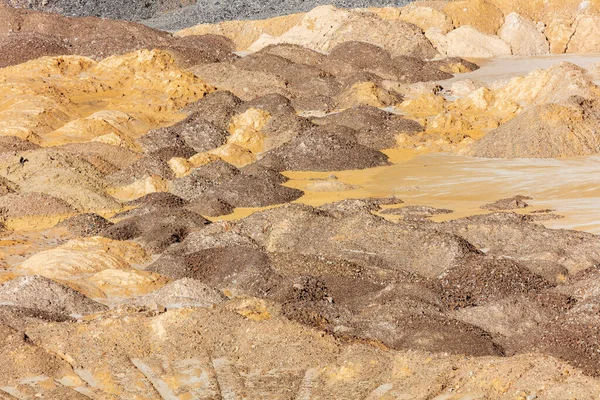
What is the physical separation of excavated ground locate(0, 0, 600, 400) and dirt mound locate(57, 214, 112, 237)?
0.06m

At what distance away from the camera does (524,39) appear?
129ft

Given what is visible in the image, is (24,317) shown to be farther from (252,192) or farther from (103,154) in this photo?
(103,154)

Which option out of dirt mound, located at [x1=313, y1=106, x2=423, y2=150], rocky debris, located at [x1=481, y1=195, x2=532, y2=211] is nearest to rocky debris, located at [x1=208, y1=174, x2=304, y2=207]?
rocky debris, located at [x1=481, y1=195, x2=532, y2=211]

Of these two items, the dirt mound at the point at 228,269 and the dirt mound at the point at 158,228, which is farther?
the dirt mound at the point at 158,228

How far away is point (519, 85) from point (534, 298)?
17795 mm

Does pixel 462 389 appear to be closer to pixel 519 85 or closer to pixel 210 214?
pixel 210 214

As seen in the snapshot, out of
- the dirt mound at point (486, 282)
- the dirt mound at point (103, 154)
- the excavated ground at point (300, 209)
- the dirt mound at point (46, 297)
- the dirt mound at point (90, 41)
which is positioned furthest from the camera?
the dirt mound at point (90, 41)

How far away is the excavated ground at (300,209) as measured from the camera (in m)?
11.7

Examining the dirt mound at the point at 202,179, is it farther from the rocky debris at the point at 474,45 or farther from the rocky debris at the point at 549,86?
the rocky debris at the point at 474,45

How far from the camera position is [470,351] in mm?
12219

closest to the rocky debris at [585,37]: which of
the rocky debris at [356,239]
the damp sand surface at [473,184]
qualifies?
the damp sand surface at [473,184]

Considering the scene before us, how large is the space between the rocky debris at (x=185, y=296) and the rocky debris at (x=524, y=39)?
27.7 metres

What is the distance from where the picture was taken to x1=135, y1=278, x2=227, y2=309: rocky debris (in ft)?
47.0

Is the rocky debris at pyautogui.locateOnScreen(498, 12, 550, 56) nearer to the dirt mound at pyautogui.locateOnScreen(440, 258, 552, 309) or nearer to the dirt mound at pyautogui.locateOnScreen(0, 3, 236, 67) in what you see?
the dirt mound at pyautogui.locateOnScreen(0, 3, 236, 67)
